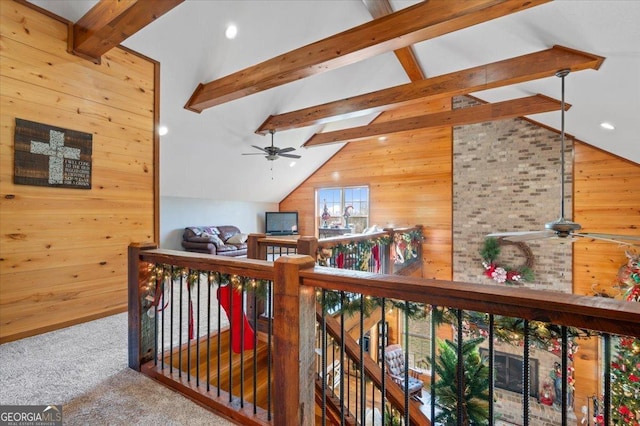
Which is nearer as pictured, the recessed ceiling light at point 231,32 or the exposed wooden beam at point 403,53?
the exposed wooden beam at point 403,53

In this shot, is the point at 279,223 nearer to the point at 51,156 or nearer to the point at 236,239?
the point at 236,239

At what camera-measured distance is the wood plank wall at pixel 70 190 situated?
2.52 meters

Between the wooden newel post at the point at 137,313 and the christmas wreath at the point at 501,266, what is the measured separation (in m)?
6.16

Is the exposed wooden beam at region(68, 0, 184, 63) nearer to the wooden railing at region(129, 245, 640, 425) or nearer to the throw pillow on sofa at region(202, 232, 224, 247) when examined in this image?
the wooden railing at region(129, 245, 640, 425)

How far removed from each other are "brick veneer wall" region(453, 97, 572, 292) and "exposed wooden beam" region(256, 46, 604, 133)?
2712 millimetres

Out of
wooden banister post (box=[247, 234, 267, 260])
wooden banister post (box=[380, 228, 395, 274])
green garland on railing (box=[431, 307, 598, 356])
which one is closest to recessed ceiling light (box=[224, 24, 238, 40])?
wooden banister post (box=[247, 234, 267, 260])

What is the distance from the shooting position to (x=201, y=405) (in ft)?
5.96

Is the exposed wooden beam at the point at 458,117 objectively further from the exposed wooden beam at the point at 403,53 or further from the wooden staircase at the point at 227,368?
the wooden staircase at the point at 227,368

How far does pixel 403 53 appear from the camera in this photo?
4.69 m

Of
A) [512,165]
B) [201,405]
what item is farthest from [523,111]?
[201,405]

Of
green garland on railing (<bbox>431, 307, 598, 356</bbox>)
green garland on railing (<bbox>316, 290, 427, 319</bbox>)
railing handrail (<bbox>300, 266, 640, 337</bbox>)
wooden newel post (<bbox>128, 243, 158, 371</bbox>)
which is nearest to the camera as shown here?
railing handrail (<bbox>300, 266, 640, 337</bbox>)

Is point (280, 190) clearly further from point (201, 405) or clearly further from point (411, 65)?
point (201, 405)

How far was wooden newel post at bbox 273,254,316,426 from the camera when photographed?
1429mm

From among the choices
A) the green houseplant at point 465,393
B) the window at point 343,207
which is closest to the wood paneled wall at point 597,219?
the window at point 343,207
